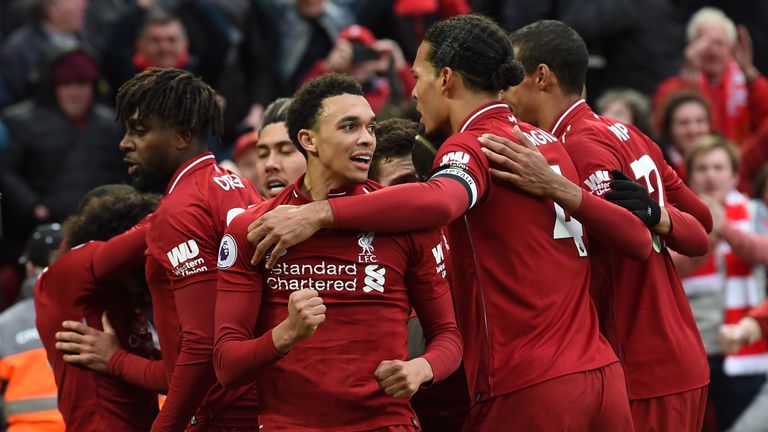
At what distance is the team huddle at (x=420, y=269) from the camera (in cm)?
420

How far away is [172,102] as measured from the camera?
5.05m

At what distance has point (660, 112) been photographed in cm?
956

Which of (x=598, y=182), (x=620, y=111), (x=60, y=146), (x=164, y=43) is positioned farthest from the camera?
(x=164, y=43)

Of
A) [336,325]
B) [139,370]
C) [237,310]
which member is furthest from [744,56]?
[237,310]

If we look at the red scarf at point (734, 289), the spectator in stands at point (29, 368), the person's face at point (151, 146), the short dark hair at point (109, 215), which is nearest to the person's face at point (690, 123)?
the red scarf at point (734, 289)

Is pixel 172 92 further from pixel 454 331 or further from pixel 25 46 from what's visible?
pixel 25 46

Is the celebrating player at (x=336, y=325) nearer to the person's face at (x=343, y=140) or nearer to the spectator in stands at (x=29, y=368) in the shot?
Answer: the person's face at (x=343, y=140)

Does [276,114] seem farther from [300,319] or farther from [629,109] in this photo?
[629,109]

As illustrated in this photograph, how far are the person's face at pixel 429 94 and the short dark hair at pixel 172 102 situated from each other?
0.96m

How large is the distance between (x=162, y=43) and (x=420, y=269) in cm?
582

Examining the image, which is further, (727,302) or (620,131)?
(727,302)

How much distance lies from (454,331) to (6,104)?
694cm

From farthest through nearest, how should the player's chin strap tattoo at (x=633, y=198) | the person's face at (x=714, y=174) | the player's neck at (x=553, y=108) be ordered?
the person's face at (x=714, y=174) → the player's neck at (x=553, y=108) → the player's chin strap tattoo at (x=633, y=198)

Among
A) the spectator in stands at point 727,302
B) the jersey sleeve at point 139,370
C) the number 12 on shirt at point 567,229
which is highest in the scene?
the number 12 on shirt at point 567,229
